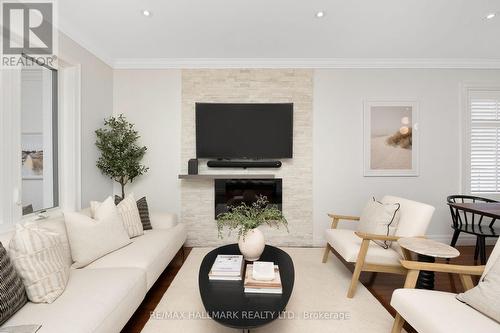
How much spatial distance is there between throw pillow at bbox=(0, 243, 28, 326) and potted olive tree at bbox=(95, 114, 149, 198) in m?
1.97

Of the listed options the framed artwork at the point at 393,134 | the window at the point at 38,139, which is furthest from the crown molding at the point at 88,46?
the framed artwork at the point at 393,134

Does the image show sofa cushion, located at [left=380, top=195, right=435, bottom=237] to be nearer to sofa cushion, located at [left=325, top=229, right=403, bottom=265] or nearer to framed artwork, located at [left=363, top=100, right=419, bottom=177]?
sofa cushion, located at [left=325, top=229, right=403, bottom=265]

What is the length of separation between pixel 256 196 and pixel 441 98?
3.11m

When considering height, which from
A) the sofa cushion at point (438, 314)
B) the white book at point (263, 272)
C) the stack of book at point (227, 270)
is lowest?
the sofa cushion at point (438, 314)

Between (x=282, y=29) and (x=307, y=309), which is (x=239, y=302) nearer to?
(x=307, y=309)

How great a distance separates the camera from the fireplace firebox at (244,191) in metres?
3.72

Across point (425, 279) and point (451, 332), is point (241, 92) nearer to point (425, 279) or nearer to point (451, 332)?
point (425, 279)

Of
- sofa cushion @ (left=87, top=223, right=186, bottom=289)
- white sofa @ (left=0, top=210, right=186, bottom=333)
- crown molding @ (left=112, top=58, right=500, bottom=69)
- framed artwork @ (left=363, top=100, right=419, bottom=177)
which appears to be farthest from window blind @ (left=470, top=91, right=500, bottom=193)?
white sofa @ (left=0, top=210, right=186, bottom=333)

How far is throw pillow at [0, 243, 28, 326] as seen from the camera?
128cm

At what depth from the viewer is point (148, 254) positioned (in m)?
2.24

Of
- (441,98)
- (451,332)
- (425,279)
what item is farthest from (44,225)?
(441,98)

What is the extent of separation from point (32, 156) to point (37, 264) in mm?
1533

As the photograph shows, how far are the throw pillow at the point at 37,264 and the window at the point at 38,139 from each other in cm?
105

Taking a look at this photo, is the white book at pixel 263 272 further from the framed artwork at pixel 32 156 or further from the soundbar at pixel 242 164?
the framed artwork at pixel 32 156
